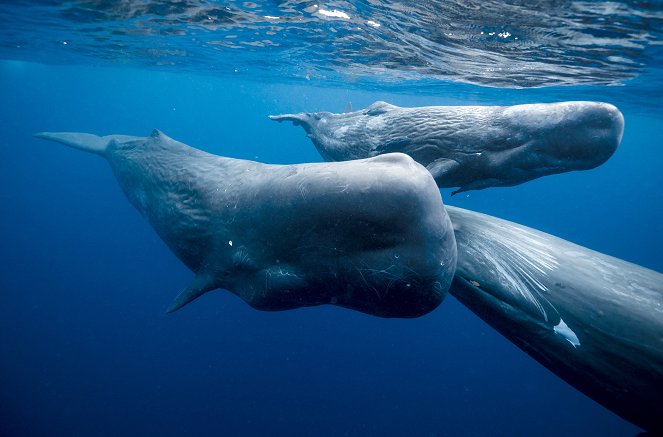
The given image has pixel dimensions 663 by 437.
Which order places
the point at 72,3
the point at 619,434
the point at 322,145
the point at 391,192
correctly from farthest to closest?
the point at 619,434 → the point at 72,3 → the point at 322,145 → the point at 391,192

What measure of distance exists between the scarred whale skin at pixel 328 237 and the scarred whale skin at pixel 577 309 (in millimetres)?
1063

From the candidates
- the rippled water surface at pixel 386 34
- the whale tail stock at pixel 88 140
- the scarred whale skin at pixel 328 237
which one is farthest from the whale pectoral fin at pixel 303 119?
the scarred whale skin at pixel 328 237

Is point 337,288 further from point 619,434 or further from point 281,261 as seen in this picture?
point 619,434

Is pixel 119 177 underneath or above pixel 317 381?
above

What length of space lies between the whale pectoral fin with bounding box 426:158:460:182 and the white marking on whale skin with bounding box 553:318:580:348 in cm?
266

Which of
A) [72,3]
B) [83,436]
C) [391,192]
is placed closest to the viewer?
[391,192]

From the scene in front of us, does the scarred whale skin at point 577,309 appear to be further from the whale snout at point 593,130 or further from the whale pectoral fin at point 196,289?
the whale pectoral fin at point 196,289

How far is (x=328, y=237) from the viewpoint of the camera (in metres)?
2.85

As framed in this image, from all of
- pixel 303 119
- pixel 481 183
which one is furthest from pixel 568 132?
pixel 303 119

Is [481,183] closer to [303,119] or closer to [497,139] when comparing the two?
[497,139]

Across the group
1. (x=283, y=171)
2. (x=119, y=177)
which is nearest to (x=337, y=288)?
(x=283, y=171)

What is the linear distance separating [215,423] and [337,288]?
58.0 ft

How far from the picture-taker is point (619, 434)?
2298 cm

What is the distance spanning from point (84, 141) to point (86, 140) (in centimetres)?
12
